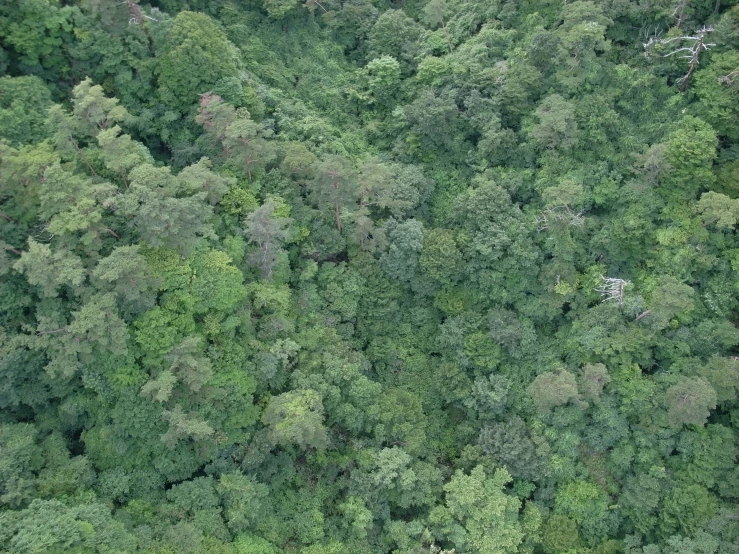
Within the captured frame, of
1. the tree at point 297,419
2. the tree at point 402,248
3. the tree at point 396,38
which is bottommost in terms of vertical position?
the tree at point 297,419

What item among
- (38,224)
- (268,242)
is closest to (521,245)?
(268,242)

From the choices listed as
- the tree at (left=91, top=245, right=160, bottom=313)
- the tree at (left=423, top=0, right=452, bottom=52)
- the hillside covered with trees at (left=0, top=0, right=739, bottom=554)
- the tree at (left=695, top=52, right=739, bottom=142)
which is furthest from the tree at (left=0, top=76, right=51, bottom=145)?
the tree at (left=695, top=52, right=739, bottom=142)

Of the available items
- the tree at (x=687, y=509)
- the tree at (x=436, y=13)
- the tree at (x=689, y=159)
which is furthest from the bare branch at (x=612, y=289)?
the tree at (x=436, y=13)

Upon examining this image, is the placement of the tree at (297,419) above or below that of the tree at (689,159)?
below

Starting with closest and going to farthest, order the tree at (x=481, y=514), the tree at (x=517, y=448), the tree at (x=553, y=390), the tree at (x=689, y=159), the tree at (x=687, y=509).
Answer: the tree at (x=687, y=509), the tree at (x=481, y=514), the tree at (x=553, y=390), the tree at (x=689, y=159), the tree at (x=517, y=448)

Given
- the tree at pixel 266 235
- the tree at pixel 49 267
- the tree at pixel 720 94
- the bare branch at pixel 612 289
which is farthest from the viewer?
the bare branch at pixel 612 289

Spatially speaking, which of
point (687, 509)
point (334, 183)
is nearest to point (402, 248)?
point (334, 183)

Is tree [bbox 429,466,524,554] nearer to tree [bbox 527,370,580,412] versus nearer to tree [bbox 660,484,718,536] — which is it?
tree [bbox 527,370,580,412]

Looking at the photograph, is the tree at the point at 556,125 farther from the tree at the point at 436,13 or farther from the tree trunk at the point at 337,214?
the tree trunk at the point at 337,214

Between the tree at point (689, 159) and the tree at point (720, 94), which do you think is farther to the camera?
the tree at point (720, 94)

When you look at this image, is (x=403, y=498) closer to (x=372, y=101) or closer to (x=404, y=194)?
(x=404, y=194)
